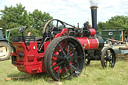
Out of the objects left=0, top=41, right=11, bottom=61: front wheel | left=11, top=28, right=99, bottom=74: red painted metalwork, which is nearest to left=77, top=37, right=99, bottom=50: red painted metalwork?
left=11, top=28, right=99, bottom=74: red painted metalwork

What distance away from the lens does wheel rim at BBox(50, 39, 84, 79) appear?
15.4ft

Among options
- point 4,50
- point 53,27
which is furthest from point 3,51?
point 53,27

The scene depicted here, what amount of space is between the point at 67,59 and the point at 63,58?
113 millimetres

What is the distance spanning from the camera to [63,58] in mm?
4699

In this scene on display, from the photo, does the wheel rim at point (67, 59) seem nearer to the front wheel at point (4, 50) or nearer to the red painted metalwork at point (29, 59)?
the red painted metalwork at point (29, 59)

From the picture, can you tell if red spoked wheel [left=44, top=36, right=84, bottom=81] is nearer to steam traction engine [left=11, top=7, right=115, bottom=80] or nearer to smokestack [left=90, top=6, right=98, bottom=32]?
steam traction engine [left=11, top=7, right=115, bottom=80]

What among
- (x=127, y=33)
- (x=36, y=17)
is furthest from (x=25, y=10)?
(x=127, y=33)

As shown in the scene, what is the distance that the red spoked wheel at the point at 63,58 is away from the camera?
4309mm

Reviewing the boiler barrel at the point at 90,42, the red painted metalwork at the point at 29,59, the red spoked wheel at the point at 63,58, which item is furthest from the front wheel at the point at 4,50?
the red spoked wheel at the point at 63,58

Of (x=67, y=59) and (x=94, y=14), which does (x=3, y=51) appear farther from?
(x=67, y=59)

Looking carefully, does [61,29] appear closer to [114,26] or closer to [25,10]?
[25,10]

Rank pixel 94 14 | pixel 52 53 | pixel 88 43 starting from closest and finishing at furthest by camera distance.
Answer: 1. pixel 52 53
2. pixel 88 43
3. pixel 94 14

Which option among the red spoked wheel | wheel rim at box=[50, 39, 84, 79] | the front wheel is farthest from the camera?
the front wheel

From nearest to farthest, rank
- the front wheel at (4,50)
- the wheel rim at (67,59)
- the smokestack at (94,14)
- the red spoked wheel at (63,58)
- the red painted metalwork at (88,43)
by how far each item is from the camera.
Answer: the red spoked wheel at (63,58) → the wheel rim at (67,59) → the red painted metalwork at (88,43) → the smokestack at (94,14) → the front wheel at (4,50)
